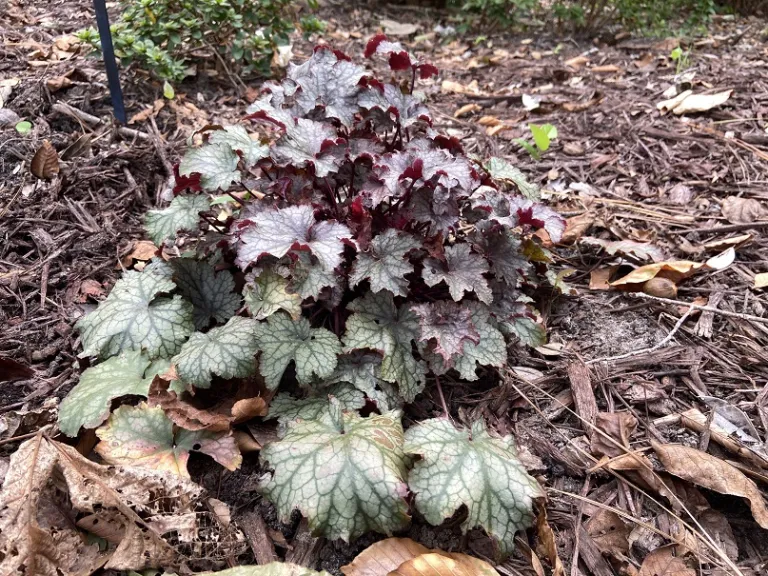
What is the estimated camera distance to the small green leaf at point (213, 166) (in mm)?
1883

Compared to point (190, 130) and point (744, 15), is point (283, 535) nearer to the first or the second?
point (190, 130)

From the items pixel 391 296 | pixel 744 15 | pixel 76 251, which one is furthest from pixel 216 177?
pixel 744 15

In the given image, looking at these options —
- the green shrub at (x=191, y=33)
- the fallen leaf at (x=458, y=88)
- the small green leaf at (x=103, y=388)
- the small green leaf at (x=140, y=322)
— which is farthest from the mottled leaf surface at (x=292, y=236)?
the fallen leaf at (x=458, y=88)

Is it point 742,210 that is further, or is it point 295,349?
point 742,210

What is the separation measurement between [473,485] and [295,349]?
63 centimetres

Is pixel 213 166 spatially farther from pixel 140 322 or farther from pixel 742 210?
pixel 742 210

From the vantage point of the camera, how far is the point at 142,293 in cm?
196

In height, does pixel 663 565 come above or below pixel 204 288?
below

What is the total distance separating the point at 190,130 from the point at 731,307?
2641mm

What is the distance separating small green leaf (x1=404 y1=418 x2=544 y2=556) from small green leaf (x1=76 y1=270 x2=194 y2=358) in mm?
811

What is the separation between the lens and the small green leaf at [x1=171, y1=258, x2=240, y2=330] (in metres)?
2.01

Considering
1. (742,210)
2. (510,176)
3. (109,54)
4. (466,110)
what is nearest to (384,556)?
(510,176)

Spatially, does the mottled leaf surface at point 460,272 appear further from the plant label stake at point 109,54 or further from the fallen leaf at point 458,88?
the fallen leaf at point 458,88

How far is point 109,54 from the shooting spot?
8.57 ft
